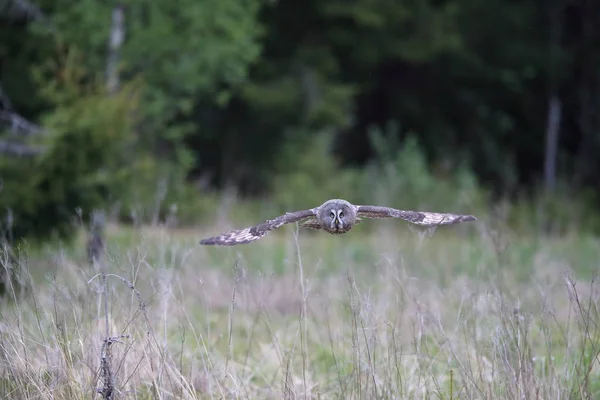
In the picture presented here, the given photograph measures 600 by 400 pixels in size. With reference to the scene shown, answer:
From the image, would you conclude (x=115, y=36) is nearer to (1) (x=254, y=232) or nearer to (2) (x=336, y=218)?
(2) (x=336, y=218)

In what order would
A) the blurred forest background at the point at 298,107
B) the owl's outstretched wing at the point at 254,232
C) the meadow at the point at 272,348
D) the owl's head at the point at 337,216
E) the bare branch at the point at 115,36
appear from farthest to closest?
1. the bare branch at the point at 115,36
2. the blurred forest background at the point at 298,107
3. the owl's head at the point at 337,216
4. the owl's outstretched wing at the point at 254,232
5. the meadow at the point at 272,348

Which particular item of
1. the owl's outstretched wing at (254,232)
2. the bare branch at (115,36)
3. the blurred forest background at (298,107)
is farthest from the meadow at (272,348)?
the bare branch at (115,36)

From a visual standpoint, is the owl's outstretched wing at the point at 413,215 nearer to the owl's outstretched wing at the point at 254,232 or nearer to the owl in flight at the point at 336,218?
the owl in flight at the point at 336,218

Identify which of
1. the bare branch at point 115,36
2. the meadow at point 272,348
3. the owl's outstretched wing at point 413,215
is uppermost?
the bare branch at point 115,36

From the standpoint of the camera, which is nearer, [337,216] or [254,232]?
[254,232]

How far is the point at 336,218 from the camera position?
5.62 metres

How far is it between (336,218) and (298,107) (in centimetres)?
1476

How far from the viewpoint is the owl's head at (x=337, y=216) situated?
5621 millimetres

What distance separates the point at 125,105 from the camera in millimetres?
9445

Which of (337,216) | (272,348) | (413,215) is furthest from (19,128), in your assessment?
(413,215)

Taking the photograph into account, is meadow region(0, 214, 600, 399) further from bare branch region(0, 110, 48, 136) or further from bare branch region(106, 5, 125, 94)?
bare branch region(106, 5, 125, 94)

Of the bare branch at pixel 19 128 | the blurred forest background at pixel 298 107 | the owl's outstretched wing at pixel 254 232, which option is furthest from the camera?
the blurred forest background at pixel 298 107

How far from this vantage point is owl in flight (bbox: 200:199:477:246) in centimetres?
529

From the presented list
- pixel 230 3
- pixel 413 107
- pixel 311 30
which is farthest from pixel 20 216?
pixel 413 107
